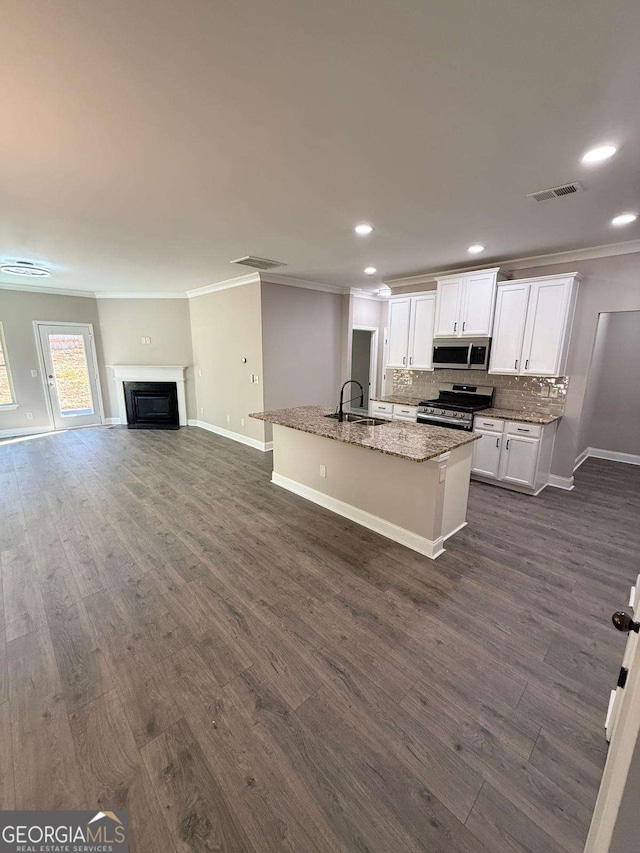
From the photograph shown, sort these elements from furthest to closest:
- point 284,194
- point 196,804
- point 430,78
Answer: point 284,194, point 430,78, point 196,804

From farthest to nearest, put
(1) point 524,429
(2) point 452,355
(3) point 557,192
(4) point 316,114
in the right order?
(2) point 452,355
(1) point 524,429
(3) point 557,192
(4) point 316,114

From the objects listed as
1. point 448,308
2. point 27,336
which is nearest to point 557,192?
point 448,308

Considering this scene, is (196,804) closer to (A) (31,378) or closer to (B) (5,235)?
(B) (5,235)

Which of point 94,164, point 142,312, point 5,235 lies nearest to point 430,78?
point 94,164

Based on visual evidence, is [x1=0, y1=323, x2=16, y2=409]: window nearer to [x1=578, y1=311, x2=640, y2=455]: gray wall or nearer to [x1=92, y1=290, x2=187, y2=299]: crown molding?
[x1=92, y1=290, x2=187, y2=299]: crown molding

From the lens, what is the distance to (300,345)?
6.05 meters

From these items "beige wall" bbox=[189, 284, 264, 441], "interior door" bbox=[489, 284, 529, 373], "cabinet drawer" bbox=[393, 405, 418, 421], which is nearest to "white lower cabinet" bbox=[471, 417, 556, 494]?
"interior door" bbox=[489, 284, 529, 373]

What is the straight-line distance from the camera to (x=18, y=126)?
1823mm

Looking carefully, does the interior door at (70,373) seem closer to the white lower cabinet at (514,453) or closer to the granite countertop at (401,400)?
the granite countertop at (401,400)

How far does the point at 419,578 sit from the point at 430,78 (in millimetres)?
2933

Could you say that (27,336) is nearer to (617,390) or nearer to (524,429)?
(524,429)

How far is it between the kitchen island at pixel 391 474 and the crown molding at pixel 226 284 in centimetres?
257

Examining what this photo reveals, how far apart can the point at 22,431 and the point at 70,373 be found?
56.1 inches

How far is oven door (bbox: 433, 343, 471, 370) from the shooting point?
4750mm
